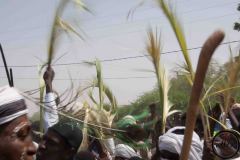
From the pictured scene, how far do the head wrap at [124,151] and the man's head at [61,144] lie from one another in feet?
6.11

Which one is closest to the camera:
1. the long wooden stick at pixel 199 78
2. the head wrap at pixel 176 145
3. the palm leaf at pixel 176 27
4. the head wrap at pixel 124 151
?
the long wooden stick at pixel 199 78

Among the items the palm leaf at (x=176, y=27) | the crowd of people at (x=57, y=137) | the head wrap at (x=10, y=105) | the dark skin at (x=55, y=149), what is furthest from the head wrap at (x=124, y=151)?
the head wrap at (x=10, y=105)

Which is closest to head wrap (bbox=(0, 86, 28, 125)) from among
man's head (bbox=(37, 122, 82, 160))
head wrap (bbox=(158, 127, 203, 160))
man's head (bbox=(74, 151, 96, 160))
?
man's head (bbox=(37, 122, 82, 160))

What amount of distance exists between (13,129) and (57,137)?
1396 mm

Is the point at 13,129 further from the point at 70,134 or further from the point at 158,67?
the point at 158,67

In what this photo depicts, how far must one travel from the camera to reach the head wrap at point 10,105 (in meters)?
1.92

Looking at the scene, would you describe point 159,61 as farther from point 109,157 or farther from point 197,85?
point 197,85

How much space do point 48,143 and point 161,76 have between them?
2427 mm

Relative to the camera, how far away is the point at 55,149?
3262 mm

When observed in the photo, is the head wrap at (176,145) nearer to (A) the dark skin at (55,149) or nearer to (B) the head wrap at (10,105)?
(A) the dark skin at (55,149)

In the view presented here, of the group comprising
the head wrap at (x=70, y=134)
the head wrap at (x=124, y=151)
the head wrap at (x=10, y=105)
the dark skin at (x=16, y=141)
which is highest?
the head wrap at (x=10, y=105)

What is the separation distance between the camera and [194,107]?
1.68 meters

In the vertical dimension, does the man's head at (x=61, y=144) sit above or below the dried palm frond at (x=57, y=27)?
below

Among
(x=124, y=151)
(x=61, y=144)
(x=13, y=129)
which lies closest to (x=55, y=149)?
(x=61, y=144)
